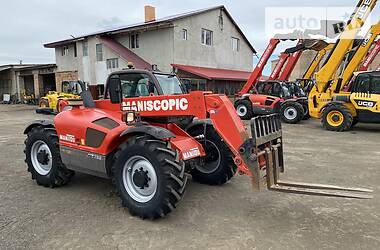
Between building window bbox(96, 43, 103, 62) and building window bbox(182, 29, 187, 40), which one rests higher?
building window bbox(182, 29, 187, 40)

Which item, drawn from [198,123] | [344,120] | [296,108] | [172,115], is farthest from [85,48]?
[172,115]

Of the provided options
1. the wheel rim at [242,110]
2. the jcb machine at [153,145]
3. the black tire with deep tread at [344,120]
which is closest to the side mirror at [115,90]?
the jcb machine at [153,145]

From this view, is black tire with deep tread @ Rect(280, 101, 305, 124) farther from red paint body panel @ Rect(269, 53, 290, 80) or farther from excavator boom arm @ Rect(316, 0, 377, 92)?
red paint body panel @ Rect(269, 53, 290, 80)

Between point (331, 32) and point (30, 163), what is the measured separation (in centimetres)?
1481

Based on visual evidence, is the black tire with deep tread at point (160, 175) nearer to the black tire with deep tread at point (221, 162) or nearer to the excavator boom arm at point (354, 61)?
the black tire with deep tread at point (221, 162)

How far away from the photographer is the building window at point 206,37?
81.9ft

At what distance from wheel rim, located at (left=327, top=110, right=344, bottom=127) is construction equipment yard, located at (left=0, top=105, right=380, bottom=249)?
583 cm

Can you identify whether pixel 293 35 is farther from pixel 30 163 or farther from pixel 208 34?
pixel 30 163

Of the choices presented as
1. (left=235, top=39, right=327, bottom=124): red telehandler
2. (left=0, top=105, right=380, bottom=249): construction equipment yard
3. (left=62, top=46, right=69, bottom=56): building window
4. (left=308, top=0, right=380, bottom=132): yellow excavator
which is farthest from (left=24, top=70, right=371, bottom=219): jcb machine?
(left=62, top=46, right=69, bottom=56): building window

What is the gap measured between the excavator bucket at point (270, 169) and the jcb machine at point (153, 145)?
1 centimetres

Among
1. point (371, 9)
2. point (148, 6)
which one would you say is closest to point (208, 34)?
point (148, 6)

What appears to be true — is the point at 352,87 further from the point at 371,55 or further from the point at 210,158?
the point at 210,158

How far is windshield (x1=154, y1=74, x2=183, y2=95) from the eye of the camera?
5091mm

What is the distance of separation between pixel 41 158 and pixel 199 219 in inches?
118
